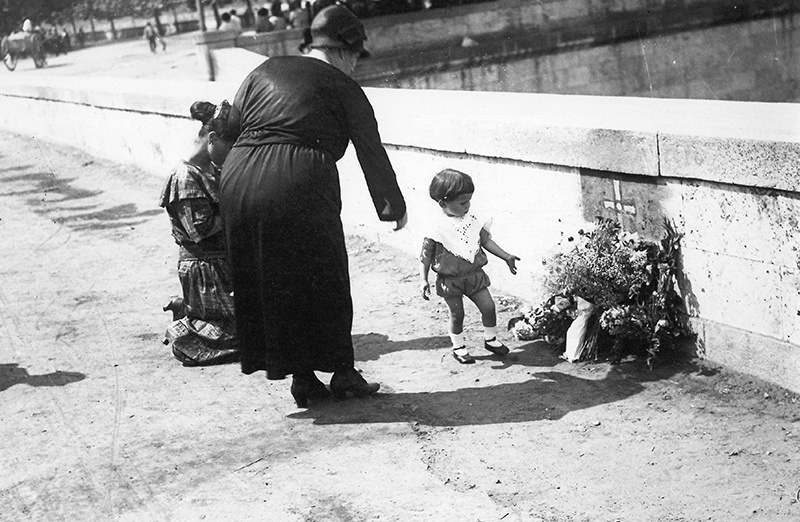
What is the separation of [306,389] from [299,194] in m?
1.06

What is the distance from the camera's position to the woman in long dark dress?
192 inches

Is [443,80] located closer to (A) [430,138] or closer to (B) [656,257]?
(A) [430,138]

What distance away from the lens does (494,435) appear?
4.88 meters

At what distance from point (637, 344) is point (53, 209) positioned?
340 inches

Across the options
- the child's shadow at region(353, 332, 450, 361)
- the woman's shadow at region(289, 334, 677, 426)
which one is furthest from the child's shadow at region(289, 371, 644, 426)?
the child's shadow at region(353, 332, 450, 361)

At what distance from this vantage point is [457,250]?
563cm

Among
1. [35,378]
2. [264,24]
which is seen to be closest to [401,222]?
[35,378]

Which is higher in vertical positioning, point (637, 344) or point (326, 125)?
point (326, 125)

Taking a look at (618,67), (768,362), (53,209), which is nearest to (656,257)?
(768,362)

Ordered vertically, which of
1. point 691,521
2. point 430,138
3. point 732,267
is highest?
point 430,138

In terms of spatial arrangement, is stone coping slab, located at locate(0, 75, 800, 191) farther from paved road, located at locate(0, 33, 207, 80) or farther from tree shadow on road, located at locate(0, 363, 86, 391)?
paved road, located at locate(0, 33, 207, 80)

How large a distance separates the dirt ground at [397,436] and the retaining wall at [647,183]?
36cm

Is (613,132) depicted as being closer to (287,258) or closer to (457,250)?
(457,250)

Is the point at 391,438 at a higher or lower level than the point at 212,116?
lower
